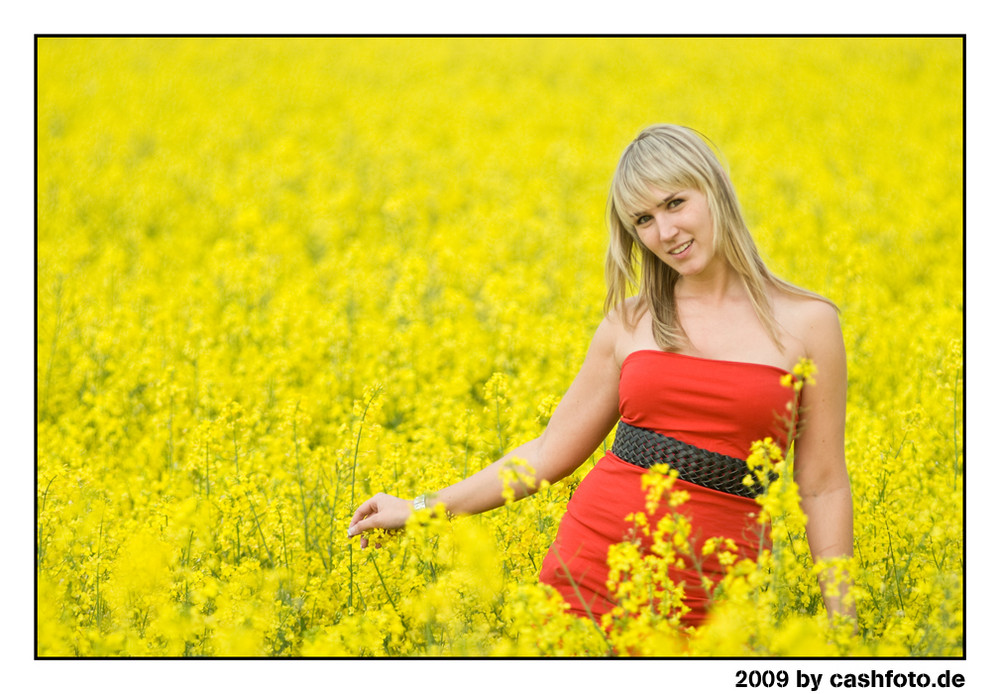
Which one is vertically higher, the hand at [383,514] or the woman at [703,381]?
the woman at [703,381]

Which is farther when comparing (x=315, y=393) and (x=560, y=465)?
(x=315, y=393)

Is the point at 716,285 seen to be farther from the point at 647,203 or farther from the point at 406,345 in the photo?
the point at 406,345

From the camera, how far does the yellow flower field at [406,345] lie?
2.86 metres

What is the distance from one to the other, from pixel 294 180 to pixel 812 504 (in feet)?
30.1

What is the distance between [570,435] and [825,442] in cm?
74

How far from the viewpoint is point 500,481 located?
2.77 meters

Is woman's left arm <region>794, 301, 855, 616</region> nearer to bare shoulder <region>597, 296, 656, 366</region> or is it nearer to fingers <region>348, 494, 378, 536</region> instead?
bare shoulder <region>597, 296, 656, 366</region>

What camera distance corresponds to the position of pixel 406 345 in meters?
5.37

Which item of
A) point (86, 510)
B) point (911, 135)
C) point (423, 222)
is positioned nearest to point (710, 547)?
point (86, 510)

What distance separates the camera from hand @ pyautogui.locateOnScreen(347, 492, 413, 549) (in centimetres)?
283

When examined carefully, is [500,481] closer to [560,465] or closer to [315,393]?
[560,465]

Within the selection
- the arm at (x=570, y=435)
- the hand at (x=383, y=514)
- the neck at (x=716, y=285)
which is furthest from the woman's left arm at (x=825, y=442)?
the hand at (x=383, y=514)

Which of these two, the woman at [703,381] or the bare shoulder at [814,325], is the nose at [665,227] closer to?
the woman at [703,381]
